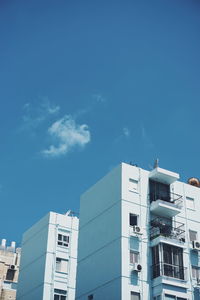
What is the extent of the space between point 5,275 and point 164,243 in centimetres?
3532

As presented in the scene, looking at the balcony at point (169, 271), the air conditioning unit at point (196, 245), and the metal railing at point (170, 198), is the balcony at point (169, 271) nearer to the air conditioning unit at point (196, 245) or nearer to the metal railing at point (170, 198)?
the air conditioning unit at point (196, 245)

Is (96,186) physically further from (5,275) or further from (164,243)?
(5,275)

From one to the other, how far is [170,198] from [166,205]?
8.52 feet

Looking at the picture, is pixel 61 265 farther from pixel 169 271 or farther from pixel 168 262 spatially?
pixel 169 271

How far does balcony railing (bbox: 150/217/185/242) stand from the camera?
44.2 m

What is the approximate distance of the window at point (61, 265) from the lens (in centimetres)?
5426

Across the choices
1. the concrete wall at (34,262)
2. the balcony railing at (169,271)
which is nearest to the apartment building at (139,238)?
the balcony railing at (169,271)

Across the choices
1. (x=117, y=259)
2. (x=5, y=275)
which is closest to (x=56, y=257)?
(x=117, y=259)

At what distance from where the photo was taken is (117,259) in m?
41.6

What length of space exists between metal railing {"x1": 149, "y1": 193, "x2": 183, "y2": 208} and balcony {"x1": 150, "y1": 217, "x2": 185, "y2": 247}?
186cm

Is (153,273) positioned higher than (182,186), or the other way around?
(182,186)

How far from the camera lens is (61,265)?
5459 centimetres

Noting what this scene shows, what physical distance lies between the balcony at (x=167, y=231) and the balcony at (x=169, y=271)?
1985 mm

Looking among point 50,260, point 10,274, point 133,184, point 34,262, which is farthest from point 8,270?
point 133,184
